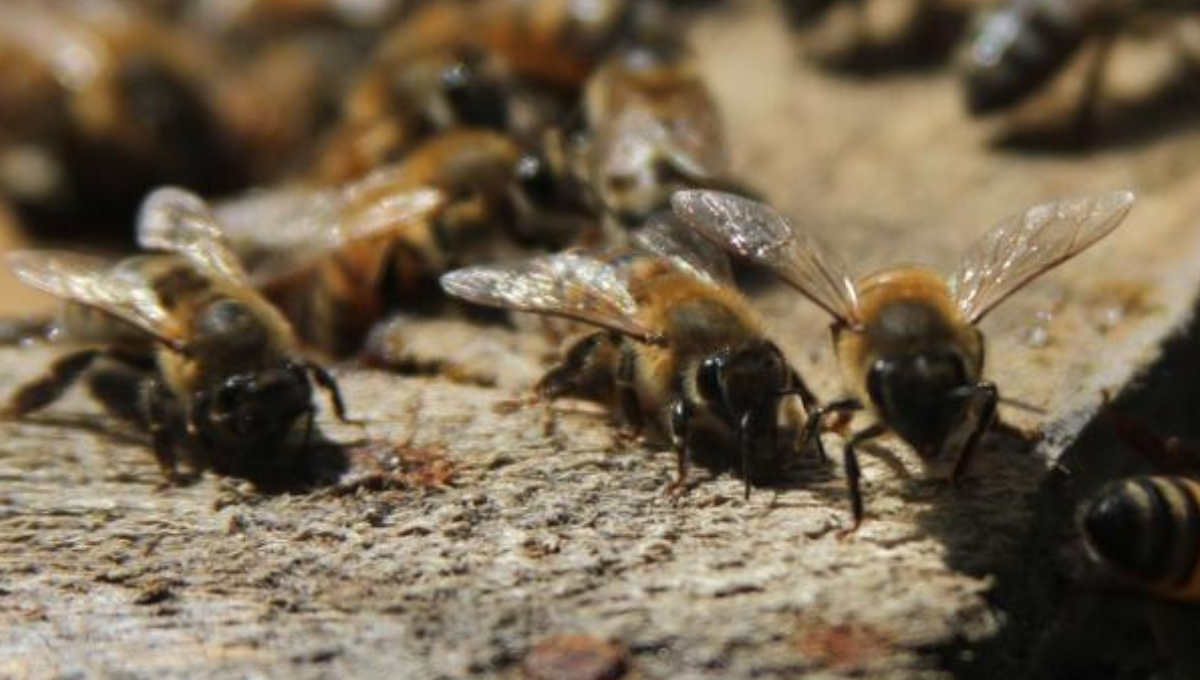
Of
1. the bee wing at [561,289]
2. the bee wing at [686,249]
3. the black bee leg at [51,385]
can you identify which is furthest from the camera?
the black bee leg at [51,385]

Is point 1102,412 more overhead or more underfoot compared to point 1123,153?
more underfoot

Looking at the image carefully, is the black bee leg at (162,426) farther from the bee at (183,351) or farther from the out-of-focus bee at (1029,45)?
the out-of-focus bee at (1029,45)

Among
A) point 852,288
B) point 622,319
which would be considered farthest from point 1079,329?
point 622,319

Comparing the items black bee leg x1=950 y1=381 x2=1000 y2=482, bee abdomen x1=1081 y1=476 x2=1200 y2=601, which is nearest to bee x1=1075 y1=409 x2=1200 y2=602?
bee abdomen x1=1081 y1=476 x2=1200 y2=601

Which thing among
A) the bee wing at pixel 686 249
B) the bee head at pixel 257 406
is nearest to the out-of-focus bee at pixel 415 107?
the bee wing at pixel 686 249

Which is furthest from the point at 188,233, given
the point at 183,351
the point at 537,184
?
the point at 537,184

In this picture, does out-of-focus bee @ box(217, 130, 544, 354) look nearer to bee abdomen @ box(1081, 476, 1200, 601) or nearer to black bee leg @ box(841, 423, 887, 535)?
black bee leg @ box(841, 423, 887, 535)

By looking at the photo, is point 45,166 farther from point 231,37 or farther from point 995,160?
point 995,160
